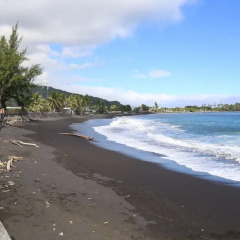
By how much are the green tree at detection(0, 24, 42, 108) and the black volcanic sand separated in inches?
1321

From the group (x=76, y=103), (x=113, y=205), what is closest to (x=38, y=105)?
(x=76, y=103)

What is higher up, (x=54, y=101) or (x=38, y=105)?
(x=54, y=101)

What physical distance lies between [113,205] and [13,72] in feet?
134

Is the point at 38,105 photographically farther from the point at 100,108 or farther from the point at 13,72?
the point at 100,108

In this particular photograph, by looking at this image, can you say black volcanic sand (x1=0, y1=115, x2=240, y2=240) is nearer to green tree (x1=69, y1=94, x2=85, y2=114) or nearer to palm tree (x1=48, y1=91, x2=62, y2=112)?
palm tree (x1=48, y1=91, x2=62, y2=112)

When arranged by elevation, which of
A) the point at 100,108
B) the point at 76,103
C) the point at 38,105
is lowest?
the point at 100,108

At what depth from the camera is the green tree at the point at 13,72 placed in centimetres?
4424

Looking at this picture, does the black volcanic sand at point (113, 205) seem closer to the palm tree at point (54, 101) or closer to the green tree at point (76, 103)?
the palm tree at point (54, 101)

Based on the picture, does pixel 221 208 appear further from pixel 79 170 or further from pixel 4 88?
pixel 4 88

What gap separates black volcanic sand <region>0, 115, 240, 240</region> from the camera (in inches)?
266

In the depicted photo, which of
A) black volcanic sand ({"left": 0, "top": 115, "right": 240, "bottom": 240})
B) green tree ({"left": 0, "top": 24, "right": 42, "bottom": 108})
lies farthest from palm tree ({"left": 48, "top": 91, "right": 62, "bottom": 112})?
black volcanic sand ({"left": 0, "top": 115, "right": 240, "bottom": 240})

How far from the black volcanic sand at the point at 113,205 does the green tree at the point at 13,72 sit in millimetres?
33553

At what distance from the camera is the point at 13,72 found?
149ft

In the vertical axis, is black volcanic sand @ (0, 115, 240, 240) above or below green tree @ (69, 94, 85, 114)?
below
